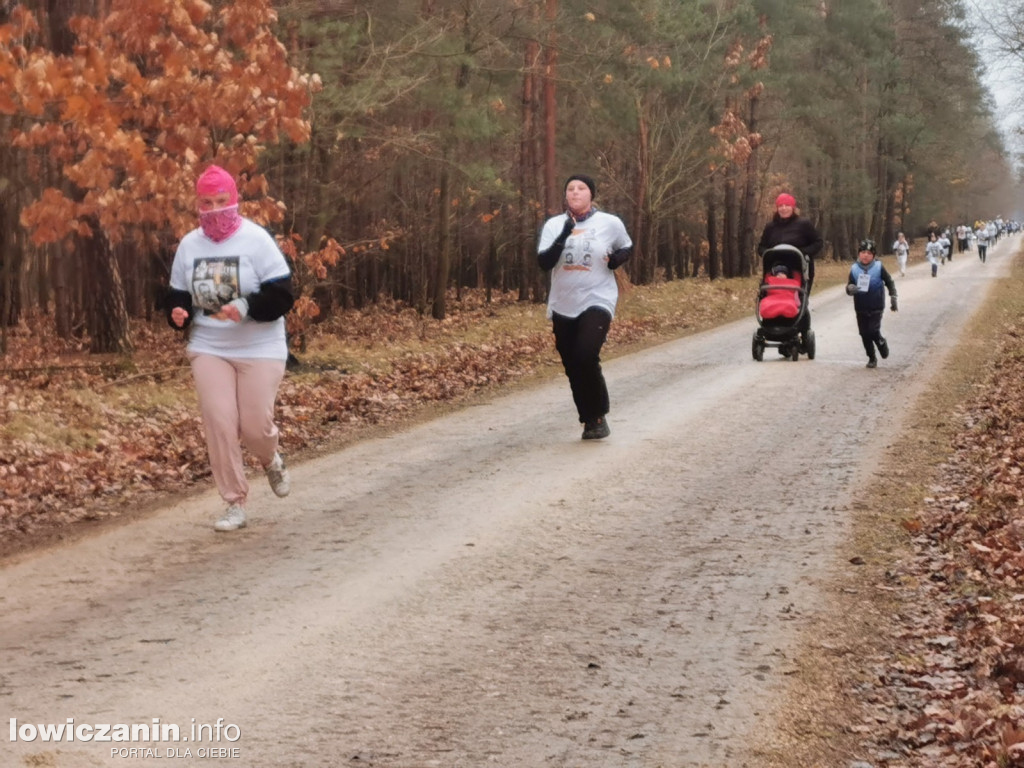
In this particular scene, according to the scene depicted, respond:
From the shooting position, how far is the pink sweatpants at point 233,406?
314 inches

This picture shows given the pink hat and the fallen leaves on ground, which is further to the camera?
the pink hat

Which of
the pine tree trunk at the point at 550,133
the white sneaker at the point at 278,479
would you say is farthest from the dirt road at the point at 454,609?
the pine tree trunk at the point at 550,133

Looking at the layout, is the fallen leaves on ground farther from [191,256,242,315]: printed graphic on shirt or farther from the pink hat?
the pink hat

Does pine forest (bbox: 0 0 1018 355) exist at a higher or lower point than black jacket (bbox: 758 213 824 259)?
higher

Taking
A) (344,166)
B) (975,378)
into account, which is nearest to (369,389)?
(975,378)

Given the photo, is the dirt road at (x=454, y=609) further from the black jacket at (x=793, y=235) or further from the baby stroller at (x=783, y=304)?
the black jacket at (x=793, y=235)

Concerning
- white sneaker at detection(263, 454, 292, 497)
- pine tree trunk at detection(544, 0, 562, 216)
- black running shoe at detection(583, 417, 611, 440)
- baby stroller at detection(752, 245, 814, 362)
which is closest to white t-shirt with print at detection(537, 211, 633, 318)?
black running shoe at detection(583, 417, 611, 440)

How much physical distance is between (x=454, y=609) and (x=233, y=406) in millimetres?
2417

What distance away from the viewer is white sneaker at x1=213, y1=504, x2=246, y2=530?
816 cm

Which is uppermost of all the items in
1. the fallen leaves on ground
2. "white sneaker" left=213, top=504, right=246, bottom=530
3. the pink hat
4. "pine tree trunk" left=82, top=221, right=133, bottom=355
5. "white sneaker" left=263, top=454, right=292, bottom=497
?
the pink hat

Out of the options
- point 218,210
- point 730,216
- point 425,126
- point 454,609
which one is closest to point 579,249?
point 218,210

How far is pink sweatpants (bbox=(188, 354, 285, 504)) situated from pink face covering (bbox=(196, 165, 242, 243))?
766mm

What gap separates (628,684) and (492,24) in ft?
76.1

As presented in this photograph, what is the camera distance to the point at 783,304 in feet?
60.1
